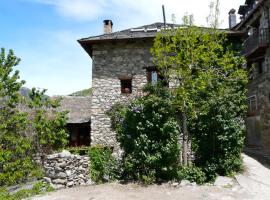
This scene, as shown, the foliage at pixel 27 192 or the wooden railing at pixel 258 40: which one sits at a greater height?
the wooden railing at pixel 258 40

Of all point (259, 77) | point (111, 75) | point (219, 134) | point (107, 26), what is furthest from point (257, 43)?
point (107, 26)

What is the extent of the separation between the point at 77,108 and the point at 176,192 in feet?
34.4

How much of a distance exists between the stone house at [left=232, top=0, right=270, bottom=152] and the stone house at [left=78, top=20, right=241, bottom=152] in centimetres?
228

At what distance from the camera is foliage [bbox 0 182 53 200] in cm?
1090

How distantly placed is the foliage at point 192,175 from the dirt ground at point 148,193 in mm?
636

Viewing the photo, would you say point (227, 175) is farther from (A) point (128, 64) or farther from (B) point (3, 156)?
(B) point (3, 156)

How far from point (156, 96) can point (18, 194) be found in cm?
647

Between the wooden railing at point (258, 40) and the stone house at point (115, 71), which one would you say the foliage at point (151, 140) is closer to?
the stone house at point (115, 71)

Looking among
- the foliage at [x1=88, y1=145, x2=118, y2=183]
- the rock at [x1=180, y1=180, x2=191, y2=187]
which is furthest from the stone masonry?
the foliage at [x1=88, y1=145, x2=118, y2=183]

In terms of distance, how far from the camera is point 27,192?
437 inches

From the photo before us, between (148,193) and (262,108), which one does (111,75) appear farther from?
(262,108)

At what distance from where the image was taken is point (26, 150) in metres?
14.1

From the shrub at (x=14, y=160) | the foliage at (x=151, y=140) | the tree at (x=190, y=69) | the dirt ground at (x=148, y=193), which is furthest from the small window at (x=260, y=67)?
the shrub at (x=14, y=160)

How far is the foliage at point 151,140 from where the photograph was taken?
11175 millimetres
